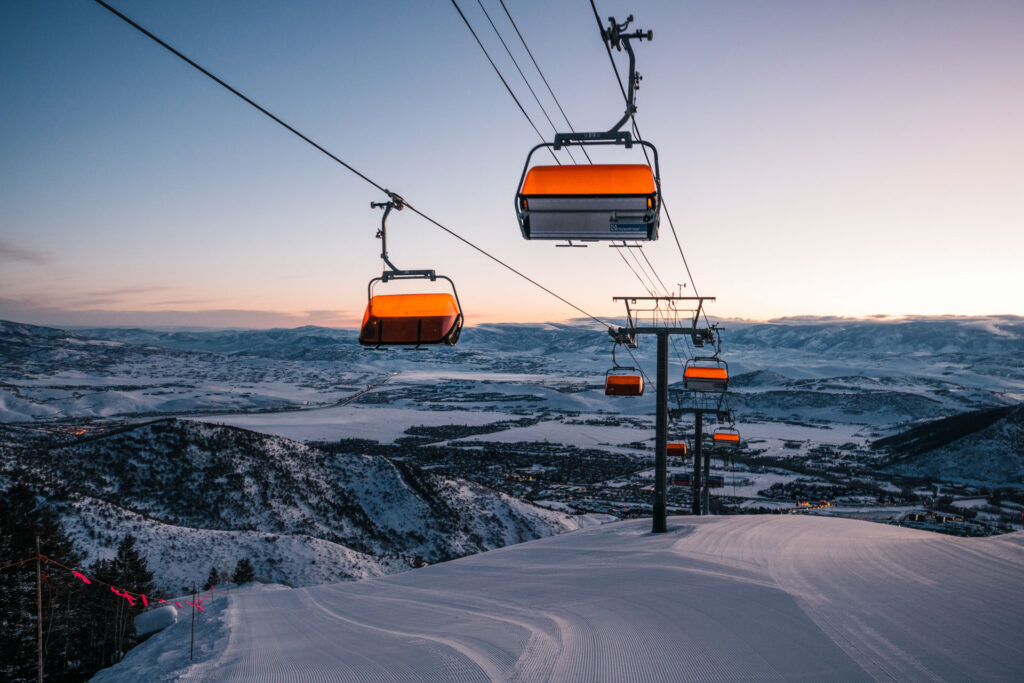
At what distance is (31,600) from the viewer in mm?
18750

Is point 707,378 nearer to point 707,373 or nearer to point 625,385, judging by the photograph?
point 707,373

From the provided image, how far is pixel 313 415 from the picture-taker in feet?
367

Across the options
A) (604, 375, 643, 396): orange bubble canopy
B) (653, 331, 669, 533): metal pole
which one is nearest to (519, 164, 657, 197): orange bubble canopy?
(653, 331, 669, 533): metal pole

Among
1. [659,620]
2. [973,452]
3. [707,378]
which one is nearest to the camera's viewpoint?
[659,620]

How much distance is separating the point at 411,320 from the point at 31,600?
2025 centimetres

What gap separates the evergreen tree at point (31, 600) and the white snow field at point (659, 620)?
6426 millimetres

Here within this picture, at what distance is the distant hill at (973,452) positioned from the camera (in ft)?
208

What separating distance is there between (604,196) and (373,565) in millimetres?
29491

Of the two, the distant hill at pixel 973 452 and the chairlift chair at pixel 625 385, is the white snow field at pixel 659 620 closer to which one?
the chairlift chair at pixel 625 385

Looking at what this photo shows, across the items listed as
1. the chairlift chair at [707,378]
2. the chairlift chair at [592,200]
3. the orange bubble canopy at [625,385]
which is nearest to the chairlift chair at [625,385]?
the orange bubble canopy at [625,385]

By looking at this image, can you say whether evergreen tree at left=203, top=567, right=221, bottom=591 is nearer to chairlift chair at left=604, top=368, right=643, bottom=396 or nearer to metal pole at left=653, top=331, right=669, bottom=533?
metal pole at left=653, top=331, right=669, bottom=533

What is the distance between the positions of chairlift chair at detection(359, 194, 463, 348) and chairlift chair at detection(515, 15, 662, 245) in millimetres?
2187

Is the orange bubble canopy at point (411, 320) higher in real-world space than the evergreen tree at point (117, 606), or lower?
higher

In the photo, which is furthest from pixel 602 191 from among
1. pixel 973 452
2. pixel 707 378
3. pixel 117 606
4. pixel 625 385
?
pixel 973 452
